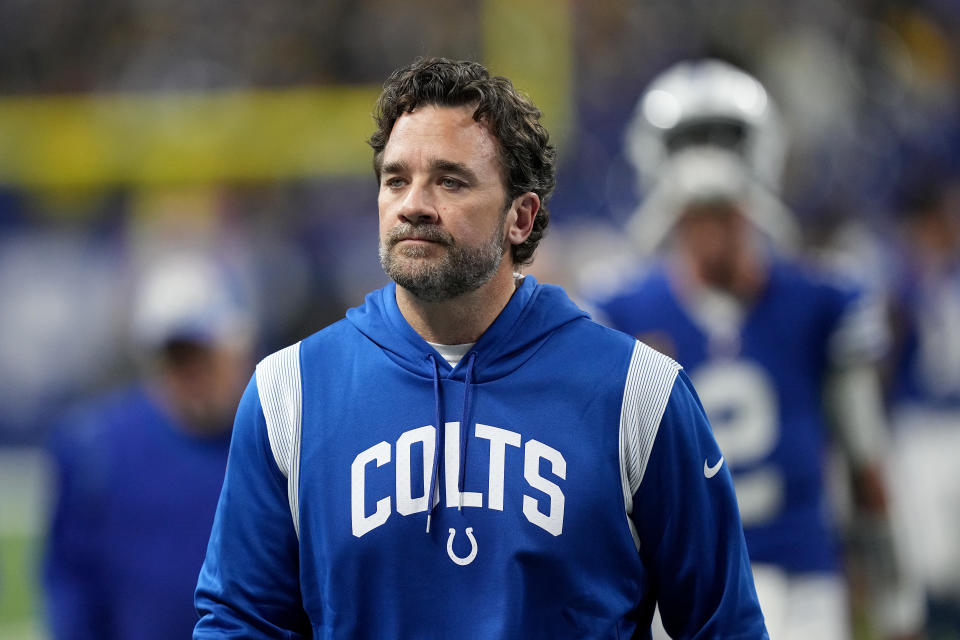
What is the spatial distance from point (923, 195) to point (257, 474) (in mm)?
9184

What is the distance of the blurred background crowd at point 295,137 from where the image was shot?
1288cm

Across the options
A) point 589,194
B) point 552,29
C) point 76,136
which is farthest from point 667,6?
point 76,136

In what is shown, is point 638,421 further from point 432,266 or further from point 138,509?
point 138,509

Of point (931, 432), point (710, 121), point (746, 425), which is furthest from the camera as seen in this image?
point (931, 432)

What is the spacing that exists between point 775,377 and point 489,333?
2.35 m

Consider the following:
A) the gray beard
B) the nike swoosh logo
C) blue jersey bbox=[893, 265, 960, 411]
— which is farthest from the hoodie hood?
blue jersey bbox=[893, 265, 960, 411]

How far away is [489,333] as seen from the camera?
104 inches

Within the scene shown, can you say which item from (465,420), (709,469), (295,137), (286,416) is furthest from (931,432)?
(286,416)

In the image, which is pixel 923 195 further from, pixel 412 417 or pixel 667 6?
pixel 412 417

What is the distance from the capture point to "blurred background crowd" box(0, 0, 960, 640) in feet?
42.2

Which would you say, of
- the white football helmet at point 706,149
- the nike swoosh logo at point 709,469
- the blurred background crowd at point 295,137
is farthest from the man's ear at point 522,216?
the blurred background crowd at point 295,137

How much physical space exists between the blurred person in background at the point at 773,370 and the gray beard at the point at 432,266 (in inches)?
91.9

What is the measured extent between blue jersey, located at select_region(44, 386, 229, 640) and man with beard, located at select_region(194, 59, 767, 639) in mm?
2593

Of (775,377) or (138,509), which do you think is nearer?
(775,377)
